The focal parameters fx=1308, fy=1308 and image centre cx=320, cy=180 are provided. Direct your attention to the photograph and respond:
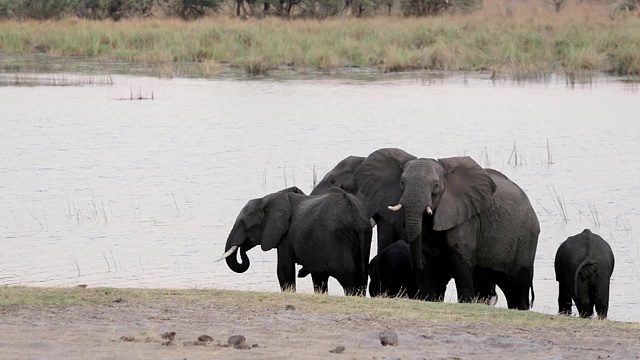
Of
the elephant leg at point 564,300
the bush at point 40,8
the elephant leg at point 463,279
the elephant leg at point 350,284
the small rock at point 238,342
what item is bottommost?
the bush at point 40,8

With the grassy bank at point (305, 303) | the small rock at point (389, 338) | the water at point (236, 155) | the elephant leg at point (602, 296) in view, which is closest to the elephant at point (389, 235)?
the water at point (236, 155)

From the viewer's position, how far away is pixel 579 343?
7531 mm

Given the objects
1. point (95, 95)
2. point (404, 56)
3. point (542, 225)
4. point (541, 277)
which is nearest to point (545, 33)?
point (404, 56)

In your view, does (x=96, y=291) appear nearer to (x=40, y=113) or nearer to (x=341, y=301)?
(x=341, y=301)

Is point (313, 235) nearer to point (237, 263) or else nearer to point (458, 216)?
point (237, 263)

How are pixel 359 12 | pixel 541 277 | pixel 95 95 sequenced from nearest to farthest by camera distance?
1. pixel 541 277
2. pixel 95 95
3. pixel 359 12

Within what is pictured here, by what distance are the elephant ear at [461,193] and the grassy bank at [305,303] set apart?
1428 millimetres

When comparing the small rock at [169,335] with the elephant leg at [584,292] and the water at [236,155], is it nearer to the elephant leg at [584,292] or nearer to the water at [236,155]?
the elephant leg at [584,292]

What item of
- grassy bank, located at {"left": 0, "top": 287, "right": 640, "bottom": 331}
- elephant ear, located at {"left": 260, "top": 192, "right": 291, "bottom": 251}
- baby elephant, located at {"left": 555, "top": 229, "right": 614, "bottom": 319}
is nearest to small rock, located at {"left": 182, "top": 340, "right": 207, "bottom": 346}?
grassy bank, located at {"left": 0, "top": 287, "right": 640, "bottom": 331}

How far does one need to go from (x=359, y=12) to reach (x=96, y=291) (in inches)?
1667

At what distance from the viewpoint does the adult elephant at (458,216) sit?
10180 mm

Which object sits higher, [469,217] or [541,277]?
[469,217]

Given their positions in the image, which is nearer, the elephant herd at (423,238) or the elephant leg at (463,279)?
the elephant herd at (423,238)

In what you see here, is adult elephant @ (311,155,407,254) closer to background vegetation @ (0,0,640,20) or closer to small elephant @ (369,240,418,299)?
small elephant @ (369,240,418,299)
